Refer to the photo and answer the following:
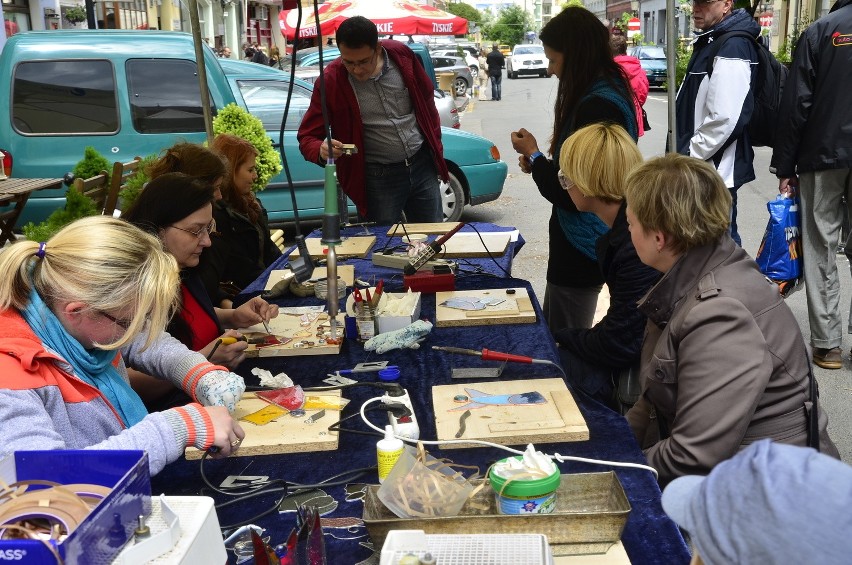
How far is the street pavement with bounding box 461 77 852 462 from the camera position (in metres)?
3.87

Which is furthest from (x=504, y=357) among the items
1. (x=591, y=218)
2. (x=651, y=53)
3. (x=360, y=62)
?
(x=651, y=53)

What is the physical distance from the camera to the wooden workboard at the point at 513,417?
1898 mm

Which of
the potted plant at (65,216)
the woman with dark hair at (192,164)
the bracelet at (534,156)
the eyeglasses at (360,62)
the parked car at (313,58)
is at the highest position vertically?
the parked car at (313,58)

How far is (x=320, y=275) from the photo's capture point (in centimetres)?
351

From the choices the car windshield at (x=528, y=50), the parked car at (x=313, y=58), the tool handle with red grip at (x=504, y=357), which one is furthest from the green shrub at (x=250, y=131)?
the car windshield at (x=528, y=50)

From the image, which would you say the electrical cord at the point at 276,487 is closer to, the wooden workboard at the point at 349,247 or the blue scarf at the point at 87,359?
the blue scarf at the point at 87,359

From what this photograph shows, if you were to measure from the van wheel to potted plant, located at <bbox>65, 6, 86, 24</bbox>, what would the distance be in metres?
15.1

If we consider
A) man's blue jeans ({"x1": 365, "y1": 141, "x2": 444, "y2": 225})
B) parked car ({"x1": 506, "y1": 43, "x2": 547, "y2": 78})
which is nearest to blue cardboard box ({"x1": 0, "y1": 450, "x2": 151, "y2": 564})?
man's blue jeans ({"x1": 365, "y1": 141, "x2": 444, "y2": 225})

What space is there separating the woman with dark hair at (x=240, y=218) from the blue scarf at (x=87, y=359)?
5.80 feet

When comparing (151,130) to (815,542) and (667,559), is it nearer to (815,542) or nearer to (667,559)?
(667,559)

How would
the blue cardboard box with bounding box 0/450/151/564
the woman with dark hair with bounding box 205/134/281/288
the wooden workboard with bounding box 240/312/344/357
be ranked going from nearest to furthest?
the blue cardboard box with bounding box 0/450/151/564
the wooden workboard with bounding box 240/312/344/357
the woman with dark hair with bounding box 205/134/281/288

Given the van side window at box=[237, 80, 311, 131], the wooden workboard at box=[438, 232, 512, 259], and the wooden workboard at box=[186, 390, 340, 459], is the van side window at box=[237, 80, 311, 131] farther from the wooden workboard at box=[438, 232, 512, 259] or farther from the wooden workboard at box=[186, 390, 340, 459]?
the wooden workboard at box=[186, 390, 340, 459]

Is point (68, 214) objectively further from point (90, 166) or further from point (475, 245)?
point (90, 166)

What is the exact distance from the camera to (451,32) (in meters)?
12.2
